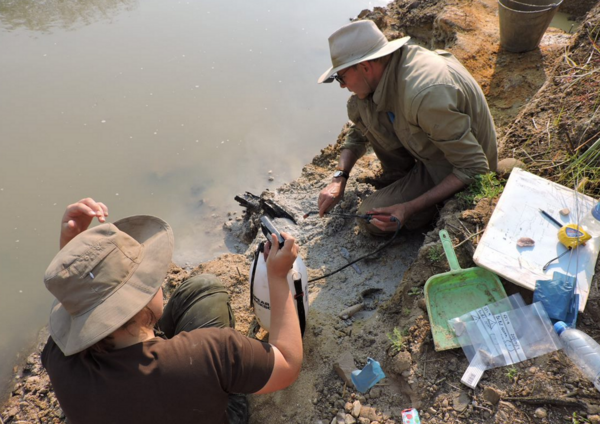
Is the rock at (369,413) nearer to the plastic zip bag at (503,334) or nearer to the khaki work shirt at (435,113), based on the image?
the plastic zip bag at (503,334)

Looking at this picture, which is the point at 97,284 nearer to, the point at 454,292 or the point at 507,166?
the point at 454,292

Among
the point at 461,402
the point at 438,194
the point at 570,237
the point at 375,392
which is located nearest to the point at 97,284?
the point at 375,392

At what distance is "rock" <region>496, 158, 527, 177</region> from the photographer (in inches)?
134

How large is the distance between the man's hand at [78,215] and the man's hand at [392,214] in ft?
6.54

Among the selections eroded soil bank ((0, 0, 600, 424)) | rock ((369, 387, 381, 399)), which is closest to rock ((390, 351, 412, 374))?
eroded soil bank ((0, 0, 600, 424))

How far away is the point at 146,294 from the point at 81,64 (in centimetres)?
641

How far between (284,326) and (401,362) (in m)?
0.84

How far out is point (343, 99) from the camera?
6637 millimetres

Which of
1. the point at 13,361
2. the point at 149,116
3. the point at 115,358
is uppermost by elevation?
the point at 115,358

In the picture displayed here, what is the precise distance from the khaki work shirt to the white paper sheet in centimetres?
36

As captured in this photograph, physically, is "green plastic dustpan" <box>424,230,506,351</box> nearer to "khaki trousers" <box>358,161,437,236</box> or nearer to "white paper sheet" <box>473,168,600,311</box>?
"white paper sheet" <box>473,168,600,311</box>

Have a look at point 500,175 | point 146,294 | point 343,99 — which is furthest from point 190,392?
point 343,99

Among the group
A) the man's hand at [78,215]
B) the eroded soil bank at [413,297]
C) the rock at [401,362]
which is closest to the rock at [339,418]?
the eroded soil bank at [413,297]

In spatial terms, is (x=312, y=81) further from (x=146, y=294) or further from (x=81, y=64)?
(x=146, y=294)
